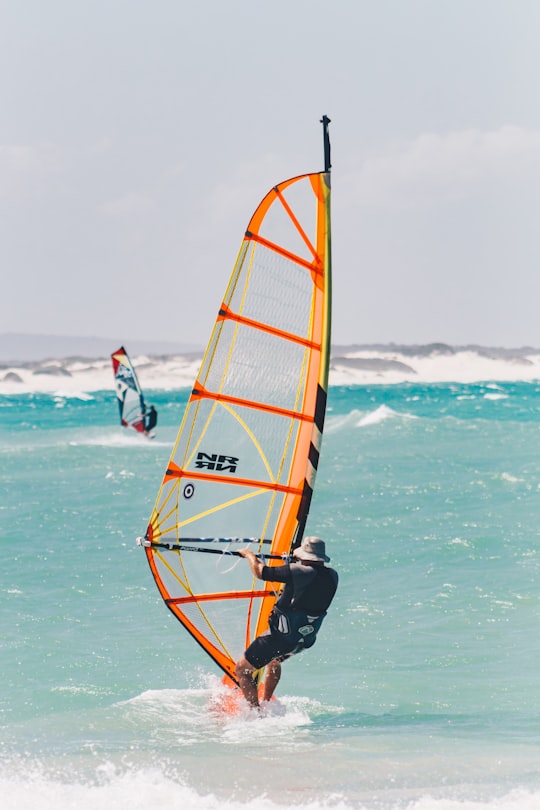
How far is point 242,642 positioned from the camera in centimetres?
678

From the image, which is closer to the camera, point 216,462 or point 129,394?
point 216,462

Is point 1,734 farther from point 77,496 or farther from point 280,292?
point 77,496

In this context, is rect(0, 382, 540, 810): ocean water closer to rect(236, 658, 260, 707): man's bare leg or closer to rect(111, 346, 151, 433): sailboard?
rect(236, 658, 260, 707): man's bare leg

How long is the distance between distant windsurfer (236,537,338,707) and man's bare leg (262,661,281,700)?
0.31 metres

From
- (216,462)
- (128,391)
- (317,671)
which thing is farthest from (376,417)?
(216,462)

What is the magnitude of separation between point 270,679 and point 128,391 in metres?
20.3

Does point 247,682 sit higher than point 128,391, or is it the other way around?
point 128,391

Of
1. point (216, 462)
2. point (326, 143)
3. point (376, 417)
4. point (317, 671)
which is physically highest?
point (326, 143)

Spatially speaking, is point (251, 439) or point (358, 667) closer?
point (251, 439)

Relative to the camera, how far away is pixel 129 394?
87.6 feet

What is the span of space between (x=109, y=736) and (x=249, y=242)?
10.2 feet

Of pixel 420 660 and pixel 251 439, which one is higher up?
pixel 251 439

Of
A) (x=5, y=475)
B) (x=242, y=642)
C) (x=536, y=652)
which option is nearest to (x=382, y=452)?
(x=5, y=475)

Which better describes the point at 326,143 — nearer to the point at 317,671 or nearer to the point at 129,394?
the point at 317,671
